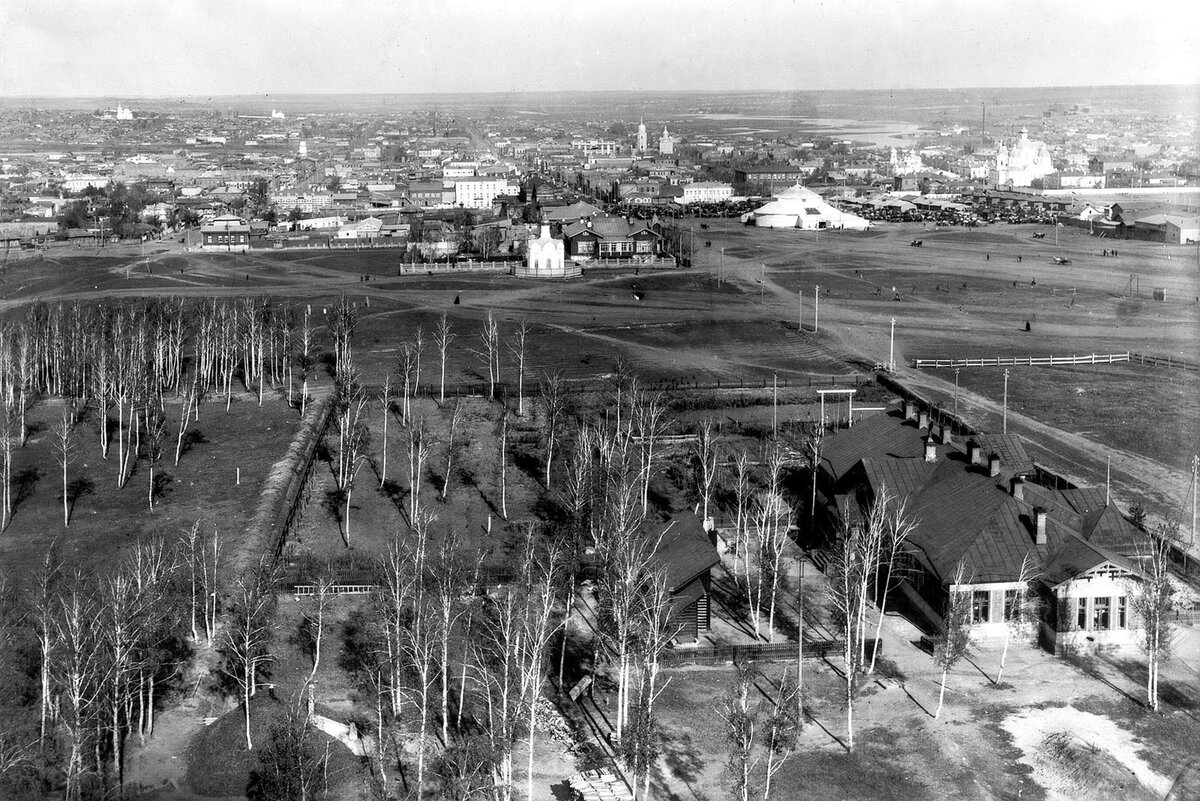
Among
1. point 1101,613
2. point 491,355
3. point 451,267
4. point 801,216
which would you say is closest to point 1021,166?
point 801,216

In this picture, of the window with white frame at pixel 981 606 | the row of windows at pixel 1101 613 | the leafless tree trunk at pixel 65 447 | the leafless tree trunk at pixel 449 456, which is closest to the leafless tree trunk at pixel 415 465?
the leafless tree trunk at pixel 449 456

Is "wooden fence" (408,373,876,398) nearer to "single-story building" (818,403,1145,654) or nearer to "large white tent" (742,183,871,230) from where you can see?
"single-story building" (818,403,1145,654)

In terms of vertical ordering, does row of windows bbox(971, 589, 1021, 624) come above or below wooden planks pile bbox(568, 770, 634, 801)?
above

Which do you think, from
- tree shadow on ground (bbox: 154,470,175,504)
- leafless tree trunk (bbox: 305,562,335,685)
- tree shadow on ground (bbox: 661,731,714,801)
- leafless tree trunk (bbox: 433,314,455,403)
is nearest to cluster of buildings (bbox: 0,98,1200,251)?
leafless tree trunk (bbox: 433,314,455,403)

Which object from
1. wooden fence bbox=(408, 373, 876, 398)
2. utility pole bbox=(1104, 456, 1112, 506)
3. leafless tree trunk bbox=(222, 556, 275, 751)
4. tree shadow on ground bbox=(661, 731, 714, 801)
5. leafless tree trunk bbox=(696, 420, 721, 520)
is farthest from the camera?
wooden fence bbox=(408, 373, 876, 398)

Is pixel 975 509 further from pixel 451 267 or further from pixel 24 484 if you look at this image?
pixel 451 267

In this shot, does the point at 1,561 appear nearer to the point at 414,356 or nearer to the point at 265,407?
the point at 265,407

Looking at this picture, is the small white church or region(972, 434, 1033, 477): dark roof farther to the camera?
the small white church

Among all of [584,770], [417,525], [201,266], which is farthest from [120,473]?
[201,266]
